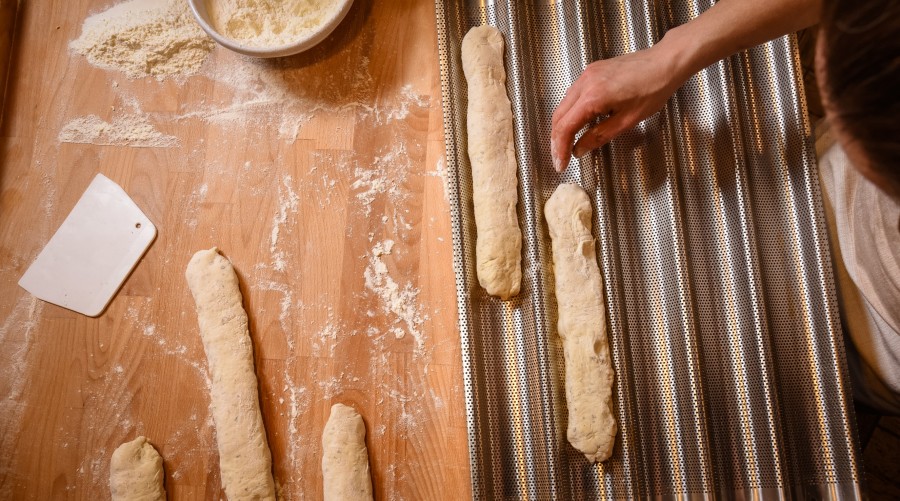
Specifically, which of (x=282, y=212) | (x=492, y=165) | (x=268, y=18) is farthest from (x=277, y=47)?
(x=492, y=165)

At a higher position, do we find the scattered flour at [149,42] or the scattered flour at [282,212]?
the scattered flour at [149,42]

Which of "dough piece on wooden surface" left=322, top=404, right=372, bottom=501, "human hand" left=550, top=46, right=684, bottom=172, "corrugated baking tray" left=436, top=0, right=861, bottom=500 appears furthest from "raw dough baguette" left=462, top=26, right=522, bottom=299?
"dough piece on wooden surface" left=322, top=404, right=372, bottom=501

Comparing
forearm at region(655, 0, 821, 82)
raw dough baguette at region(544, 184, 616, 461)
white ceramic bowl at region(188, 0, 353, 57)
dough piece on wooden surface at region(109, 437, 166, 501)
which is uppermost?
white ceramic bowl at region(188, 0, 353, 57)

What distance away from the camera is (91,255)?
61.6 inches

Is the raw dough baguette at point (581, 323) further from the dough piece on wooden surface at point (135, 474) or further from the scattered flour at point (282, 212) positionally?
the dough piece on wooden surface at point (135, 474)

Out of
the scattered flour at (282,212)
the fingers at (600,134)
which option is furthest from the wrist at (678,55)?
the scattered flour at (282,212)

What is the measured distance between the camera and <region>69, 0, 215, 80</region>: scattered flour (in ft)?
5.41

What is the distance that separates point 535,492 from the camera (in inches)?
53.0

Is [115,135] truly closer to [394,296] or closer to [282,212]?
[282,212]

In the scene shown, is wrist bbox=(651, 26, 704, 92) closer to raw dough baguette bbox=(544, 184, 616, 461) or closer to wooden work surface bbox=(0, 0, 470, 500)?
raw dough baguette bbox=(544, 184, 616, 461)

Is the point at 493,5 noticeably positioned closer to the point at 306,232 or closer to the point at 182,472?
the point at 306,232

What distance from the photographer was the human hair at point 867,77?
1.78 ft

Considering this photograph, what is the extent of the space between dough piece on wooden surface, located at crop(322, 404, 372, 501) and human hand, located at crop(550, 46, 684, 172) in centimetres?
100

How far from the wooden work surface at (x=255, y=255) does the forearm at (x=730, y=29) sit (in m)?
0.72
